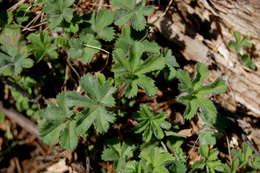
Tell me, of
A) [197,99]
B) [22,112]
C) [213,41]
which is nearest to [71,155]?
[22,112]

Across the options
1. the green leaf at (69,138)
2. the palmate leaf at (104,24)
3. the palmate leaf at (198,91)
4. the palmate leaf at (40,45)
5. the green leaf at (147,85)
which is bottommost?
the green leaf at (69,138)

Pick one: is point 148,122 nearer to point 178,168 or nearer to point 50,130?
point 178,168

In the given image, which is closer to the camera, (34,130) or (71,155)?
(71,155)

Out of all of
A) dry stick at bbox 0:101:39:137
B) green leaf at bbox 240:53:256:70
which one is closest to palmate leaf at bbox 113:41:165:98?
green leaf at bbox 240:53:256:70

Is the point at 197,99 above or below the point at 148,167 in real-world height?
above

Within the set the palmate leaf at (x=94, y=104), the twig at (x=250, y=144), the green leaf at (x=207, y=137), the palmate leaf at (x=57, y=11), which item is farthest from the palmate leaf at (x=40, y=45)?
the twig at (x=250, y=144)

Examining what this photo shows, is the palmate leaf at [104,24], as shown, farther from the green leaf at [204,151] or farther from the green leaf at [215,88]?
the green leaf at [204,151]

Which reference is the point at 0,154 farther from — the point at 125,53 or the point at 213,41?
the point at 213,41
